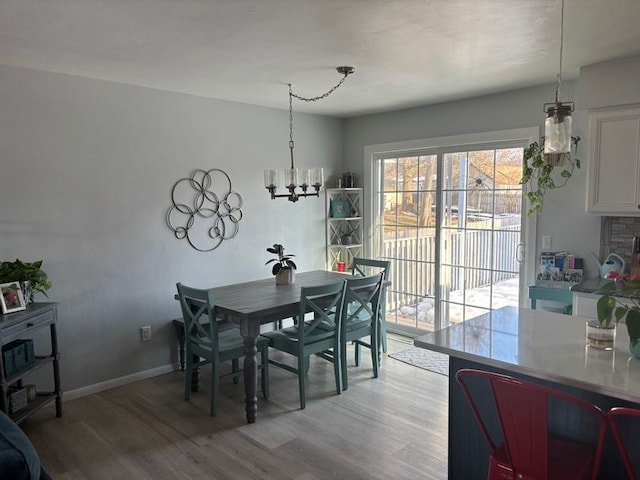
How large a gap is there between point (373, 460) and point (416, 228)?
2816mm

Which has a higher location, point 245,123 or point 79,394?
point 245,123

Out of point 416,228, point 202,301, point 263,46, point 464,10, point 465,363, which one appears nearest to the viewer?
point 465,363

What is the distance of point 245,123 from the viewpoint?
14.9 ft

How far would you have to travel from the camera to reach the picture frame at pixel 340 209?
5387mm

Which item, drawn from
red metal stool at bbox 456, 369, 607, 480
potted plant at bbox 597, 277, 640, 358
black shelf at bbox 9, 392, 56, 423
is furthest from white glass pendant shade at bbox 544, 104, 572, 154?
black shelf at bbox 9, 392, 56, 423

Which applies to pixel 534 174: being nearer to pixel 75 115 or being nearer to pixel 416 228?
pixel 416 228

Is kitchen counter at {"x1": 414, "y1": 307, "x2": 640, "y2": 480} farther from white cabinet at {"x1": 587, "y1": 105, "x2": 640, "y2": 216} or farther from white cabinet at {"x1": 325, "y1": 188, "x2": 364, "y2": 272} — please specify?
white cabinet at {"x1": 325, "y1": 188, "x2": 364, "y2": 272}

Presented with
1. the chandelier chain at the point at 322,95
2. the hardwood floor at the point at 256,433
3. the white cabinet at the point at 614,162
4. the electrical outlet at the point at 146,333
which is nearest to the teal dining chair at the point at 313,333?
the hardwood floor at the point at 256,433

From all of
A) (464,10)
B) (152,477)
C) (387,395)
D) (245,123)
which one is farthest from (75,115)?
(387,395)

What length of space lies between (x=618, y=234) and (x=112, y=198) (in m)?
3.96

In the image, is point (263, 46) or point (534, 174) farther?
point (534, 174)

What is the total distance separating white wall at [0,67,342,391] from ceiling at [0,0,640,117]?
0.87 ft

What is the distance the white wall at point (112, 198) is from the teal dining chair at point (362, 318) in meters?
1.32

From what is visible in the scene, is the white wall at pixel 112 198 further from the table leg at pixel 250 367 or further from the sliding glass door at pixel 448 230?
the sliding glass door at pixel 448 230
